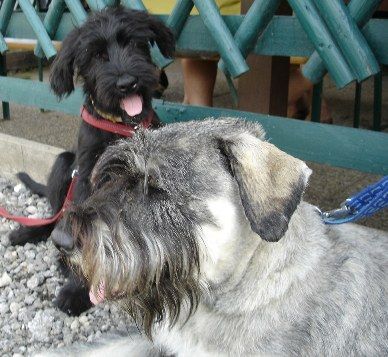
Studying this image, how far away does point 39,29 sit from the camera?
527 cm

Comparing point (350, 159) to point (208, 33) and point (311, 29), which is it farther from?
point (208, 33)

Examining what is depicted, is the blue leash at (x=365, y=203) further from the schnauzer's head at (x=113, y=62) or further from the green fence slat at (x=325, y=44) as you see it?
the schnauzer's head at (x=113, y=62)

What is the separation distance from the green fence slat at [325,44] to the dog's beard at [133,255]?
1900 millimetres

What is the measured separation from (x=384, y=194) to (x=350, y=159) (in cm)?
123

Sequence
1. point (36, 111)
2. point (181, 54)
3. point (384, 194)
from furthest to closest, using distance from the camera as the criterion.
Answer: point (36, 111) < point (181, 54) < point (384, 194)

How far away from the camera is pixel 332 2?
345cm

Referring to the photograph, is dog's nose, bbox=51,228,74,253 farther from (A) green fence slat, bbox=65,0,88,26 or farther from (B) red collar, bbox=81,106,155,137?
(A) green fence slat, bbox=65,0,88,26

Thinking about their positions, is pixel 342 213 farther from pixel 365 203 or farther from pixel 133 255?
pixel 133 255

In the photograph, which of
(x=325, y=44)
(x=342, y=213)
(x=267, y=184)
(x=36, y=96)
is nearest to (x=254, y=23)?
(x=325, y=44)

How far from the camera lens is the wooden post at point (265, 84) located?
4.50m

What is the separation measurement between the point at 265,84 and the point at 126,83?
4.32ft

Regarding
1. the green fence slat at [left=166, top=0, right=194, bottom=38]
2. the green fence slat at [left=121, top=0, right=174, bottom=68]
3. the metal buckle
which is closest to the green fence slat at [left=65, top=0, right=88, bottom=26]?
the green fence slat at [left=121, top=0, right=174, bottom=68]

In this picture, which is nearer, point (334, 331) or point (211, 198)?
point (211, 198)

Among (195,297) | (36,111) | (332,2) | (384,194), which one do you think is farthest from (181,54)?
(36,111)
